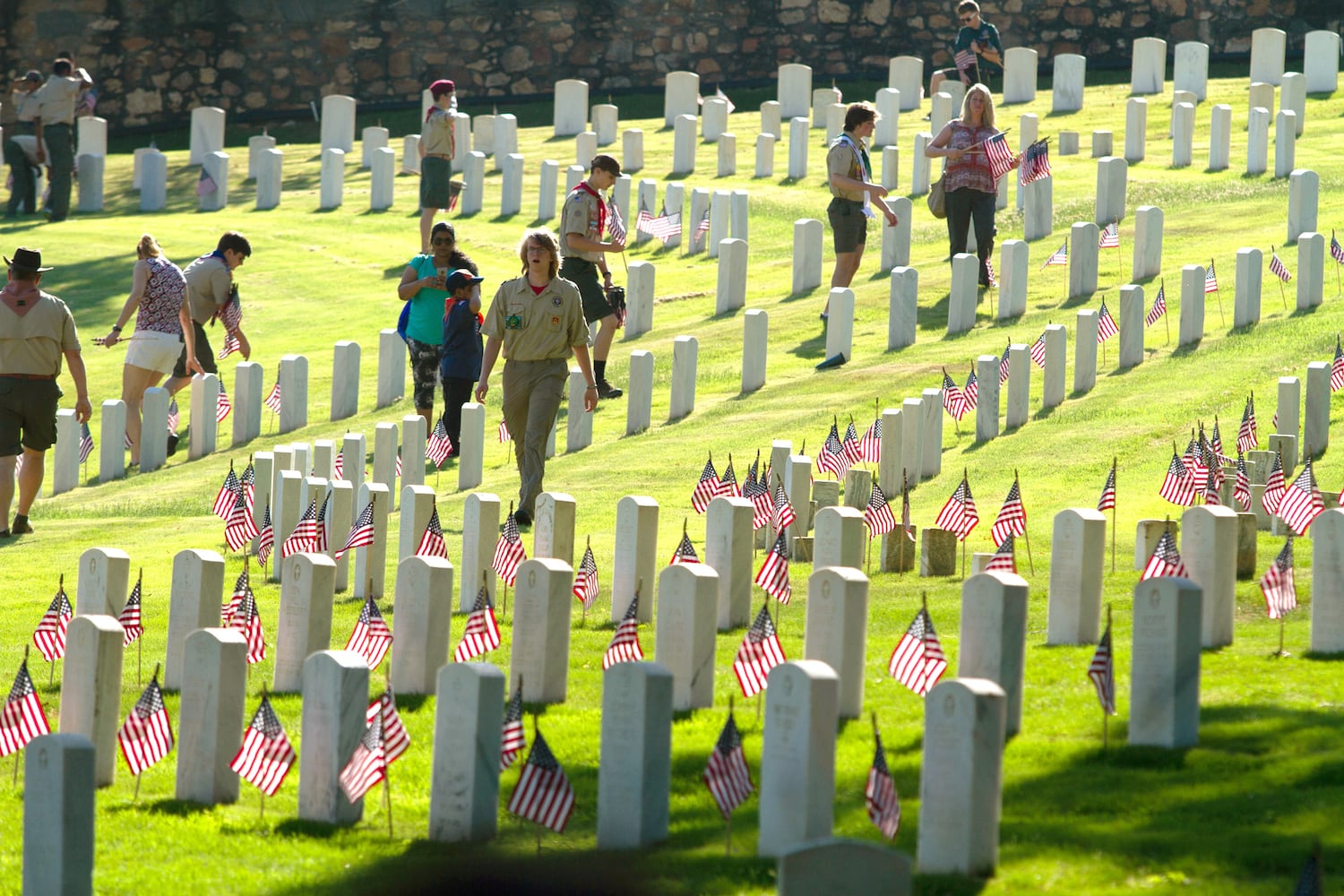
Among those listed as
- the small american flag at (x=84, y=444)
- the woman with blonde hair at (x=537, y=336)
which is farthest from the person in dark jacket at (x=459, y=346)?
the small american flag at (x=84, y=444)

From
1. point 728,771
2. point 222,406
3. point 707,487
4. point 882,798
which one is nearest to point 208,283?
point 222,406

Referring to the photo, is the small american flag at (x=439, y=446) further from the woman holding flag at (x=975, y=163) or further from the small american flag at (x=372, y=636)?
the small american flag at (x=372, y=636)

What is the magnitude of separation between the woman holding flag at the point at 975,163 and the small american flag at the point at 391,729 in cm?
1058

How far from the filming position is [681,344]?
13695 mm

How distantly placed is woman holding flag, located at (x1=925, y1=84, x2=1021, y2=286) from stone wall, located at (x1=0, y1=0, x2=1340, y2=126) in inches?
633

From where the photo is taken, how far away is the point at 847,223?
15.4 m

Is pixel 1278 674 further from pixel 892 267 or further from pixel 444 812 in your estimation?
pixel 892 267

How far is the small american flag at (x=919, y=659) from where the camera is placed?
6.13 m

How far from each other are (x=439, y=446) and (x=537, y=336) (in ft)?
7.83

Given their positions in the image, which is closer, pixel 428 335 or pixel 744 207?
pixel 428 335

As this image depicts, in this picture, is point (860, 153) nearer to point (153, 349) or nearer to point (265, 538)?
point (153, 349)

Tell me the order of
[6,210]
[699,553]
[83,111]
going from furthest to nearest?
[83,111], [6,210], [699,553]

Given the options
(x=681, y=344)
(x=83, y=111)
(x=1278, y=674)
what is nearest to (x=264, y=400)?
(x=681, y=344)

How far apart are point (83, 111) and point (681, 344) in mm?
18869
